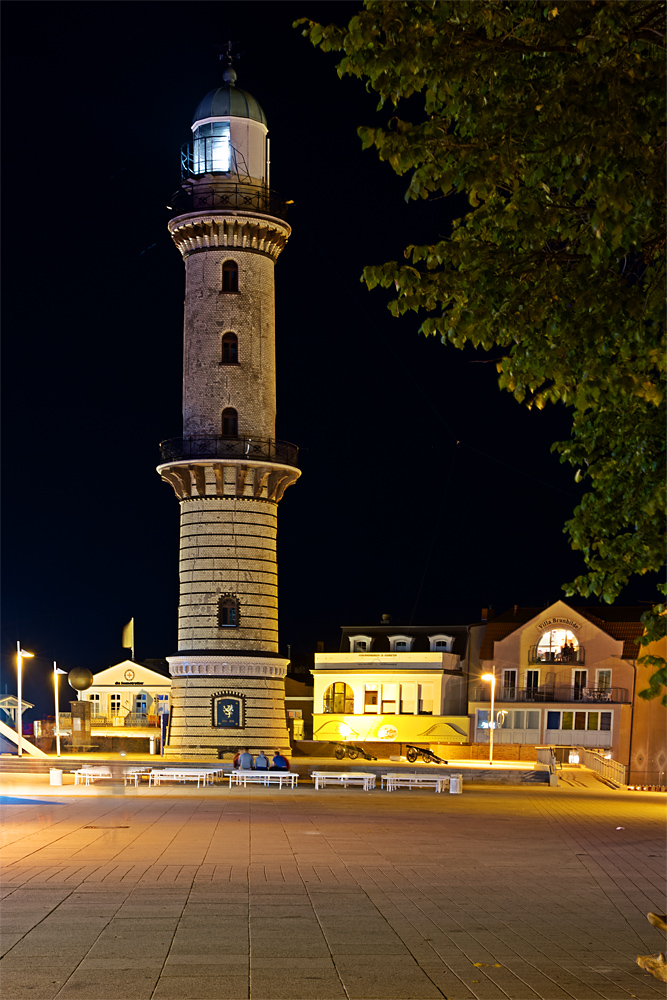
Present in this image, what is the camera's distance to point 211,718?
4925 centimetres

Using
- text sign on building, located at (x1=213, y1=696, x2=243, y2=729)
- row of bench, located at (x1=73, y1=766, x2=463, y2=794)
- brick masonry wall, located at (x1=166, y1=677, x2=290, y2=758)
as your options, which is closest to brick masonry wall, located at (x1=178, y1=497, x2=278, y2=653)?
brick masonry wall, located at (x1=166, y1=677, x2=290, y2=758)

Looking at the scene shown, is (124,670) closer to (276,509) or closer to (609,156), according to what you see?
(276,509)

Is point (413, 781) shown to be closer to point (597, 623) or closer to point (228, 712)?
point (228, 712)

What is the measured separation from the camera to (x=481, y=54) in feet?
37.2

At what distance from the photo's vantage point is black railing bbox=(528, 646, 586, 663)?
224ft

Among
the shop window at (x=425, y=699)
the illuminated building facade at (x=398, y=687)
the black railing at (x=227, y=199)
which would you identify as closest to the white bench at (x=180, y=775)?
the black railing at (x=227, y=199)

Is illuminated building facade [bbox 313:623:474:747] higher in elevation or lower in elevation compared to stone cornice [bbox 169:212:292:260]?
lower

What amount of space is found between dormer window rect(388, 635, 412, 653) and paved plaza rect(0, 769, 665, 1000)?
43818 mm

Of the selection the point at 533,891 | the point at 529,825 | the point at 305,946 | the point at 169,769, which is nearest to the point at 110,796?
the point at 169,769

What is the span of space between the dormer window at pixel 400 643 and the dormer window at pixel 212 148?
29300mm

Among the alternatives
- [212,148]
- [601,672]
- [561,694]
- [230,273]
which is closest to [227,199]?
[212,148]

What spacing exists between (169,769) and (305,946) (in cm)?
2542

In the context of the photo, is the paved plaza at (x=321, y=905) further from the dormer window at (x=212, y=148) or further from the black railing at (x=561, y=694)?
the black railing at (x=561, y=694)

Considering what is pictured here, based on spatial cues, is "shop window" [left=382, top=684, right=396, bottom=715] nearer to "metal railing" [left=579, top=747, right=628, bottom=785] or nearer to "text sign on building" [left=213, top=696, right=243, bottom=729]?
"metal railing" [left=579, top=747, right=628, bottom=785]
